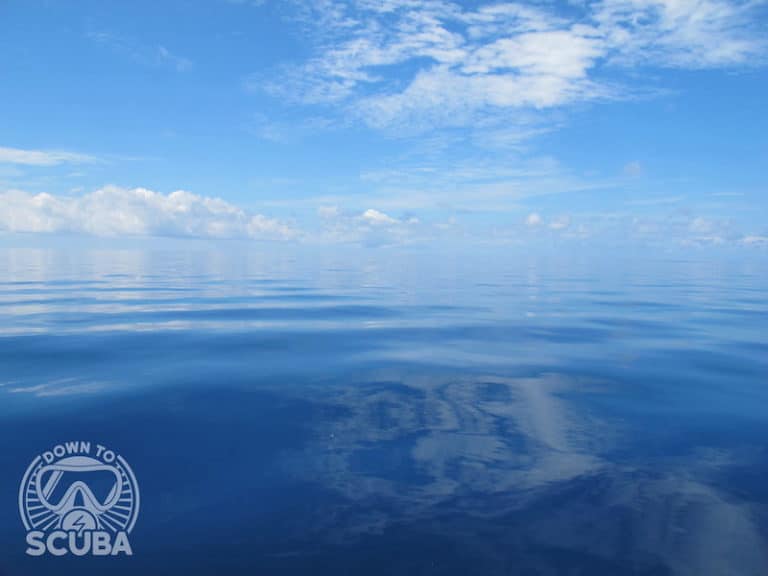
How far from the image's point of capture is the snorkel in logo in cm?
437

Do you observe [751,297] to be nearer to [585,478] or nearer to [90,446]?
[585,478]

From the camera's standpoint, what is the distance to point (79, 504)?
190 inches

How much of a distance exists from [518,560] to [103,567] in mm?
3771

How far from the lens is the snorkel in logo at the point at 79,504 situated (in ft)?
14.3

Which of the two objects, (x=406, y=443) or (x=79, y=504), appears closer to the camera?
(x=79, y=504)

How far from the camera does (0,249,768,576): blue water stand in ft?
14.1

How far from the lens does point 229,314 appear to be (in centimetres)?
1798

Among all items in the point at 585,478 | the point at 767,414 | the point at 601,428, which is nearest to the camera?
the point at 585,478

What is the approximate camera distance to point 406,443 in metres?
6.62

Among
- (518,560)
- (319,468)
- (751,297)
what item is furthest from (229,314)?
(751,297)

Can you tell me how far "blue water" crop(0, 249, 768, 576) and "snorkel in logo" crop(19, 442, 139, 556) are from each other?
146mm

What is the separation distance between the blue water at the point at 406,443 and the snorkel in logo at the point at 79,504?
15 cm

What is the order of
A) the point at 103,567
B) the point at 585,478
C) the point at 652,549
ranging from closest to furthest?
the point at 103,567, the point at 652,549, the point at 585,478

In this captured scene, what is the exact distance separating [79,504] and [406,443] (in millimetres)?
4004
